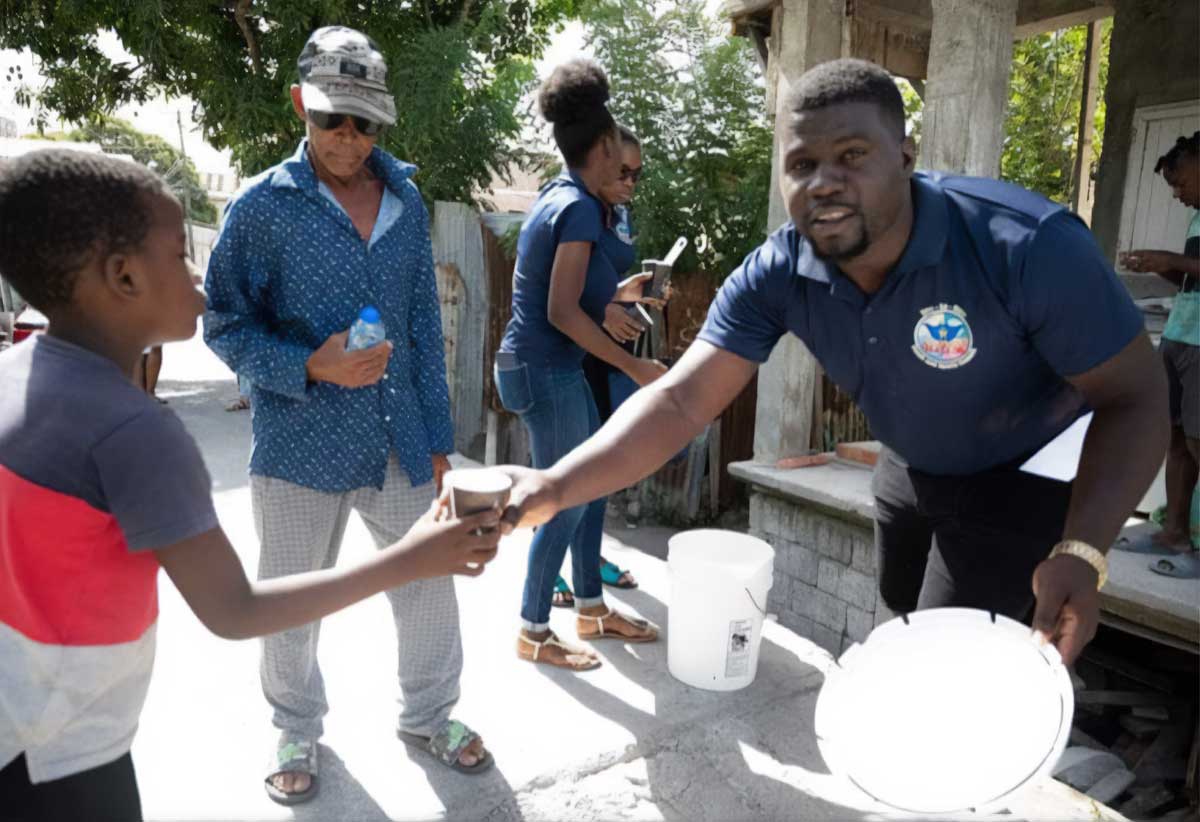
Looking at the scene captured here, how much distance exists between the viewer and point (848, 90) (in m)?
1.87

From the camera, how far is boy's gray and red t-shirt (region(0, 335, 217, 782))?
1.31 meters

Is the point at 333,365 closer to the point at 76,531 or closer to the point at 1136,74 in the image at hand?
the point at 76,531

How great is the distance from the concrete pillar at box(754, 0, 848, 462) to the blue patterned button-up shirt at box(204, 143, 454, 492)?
2616mm

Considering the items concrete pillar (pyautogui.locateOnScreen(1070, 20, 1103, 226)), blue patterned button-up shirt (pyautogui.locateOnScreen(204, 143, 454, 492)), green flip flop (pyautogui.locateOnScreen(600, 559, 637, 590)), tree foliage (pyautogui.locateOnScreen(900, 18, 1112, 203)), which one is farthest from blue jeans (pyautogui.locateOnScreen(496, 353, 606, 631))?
tree foliage (pyautogui.locateOnScreen(900, 18, 1112, 203))

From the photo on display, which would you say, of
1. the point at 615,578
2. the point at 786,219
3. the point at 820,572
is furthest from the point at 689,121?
the point at 615,578

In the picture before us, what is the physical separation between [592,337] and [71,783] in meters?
2.02

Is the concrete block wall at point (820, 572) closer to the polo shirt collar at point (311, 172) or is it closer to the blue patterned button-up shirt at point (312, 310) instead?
the blue patterned button-up shirt at point (312, 310)

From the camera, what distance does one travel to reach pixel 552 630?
339cm

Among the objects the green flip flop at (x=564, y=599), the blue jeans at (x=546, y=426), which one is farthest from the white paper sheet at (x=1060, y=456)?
the green flip flop at (x=564, y=599)

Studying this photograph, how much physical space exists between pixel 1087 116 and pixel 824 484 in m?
4.54

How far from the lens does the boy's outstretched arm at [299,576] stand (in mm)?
1421

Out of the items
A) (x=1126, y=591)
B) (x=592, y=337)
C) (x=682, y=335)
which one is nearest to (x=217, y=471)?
(x=682, y=335)

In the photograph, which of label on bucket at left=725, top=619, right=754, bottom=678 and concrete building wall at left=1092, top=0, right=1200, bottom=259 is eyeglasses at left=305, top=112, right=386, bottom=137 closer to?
label on bucket at left=725, top=619, right=754, bottom=678

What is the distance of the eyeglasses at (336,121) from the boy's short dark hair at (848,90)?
1091mm
